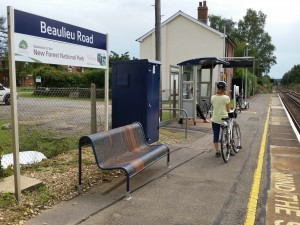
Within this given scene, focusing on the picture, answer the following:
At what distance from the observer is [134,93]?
333 inches

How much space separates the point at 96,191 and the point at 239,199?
6.95 ft

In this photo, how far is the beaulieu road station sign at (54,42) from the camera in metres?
4.89

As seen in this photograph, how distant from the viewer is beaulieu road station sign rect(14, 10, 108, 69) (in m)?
4.89

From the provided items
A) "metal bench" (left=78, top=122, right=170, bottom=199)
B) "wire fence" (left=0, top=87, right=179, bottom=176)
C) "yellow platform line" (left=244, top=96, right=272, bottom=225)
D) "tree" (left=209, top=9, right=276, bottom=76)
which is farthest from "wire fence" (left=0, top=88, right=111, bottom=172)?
"tree" (left=209, top=9, right=276, bottom=76)

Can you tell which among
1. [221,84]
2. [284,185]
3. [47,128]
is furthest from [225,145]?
[47,128]

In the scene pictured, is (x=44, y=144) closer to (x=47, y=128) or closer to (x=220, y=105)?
(x=47, y=128)

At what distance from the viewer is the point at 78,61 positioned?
656 cm

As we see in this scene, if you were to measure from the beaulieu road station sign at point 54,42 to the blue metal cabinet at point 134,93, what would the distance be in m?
1.11

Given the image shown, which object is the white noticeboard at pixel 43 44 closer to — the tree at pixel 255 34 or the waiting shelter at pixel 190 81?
the waiting shelter at pixel 190 81

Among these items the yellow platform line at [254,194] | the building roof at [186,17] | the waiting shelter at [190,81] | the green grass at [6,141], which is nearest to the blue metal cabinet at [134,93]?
the green grass at [6,141]

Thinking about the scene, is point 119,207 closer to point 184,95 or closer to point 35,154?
point 35,154

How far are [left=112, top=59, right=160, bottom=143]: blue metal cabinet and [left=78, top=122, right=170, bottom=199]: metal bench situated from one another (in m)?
1.59

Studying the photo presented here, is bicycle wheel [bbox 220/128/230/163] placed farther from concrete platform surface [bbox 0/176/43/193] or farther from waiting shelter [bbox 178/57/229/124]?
waiting shelter [bbox 178/57/229/124]

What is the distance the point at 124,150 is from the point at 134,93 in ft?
8.45
